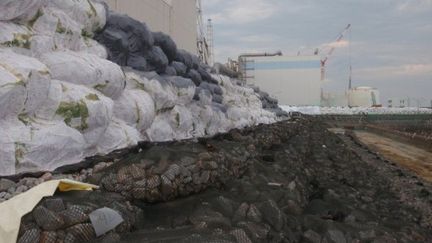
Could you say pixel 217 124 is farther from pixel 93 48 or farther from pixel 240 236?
pixel 240 236

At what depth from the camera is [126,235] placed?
2736mm

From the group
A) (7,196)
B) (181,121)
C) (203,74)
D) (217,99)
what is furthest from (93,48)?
(217,99)

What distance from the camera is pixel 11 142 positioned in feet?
10.8

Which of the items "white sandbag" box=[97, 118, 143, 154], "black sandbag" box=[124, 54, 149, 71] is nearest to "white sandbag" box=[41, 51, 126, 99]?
"white sandbag" box=[97, 118, 143, 154]

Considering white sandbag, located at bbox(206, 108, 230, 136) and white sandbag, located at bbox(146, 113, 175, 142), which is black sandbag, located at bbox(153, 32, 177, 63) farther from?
white sandbag, located at bbox(206, 108, 230, 136)

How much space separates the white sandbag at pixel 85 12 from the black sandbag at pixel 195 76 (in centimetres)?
317

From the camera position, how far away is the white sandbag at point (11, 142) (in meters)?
3.27

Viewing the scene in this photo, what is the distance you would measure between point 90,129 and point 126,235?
5.56 feet

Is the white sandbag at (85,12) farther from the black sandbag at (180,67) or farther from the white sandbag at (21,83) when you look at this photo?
the black sandbag at (180,67)

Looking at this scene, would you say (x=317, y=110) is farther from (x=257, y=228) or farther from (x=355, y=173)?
(x=257, y=228)

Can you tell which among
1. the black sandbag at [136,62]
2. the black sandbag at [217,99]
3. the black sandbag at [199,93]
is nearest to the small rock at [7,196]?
the black sandbag at [136,62]

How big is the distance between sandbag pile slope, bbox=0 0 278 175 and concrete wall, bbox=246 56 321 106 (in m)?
39.4

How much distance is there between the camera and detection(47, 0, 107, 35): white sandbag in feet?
15.8

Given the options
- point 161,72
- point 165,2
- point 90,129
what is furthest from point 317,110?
point 90,129
